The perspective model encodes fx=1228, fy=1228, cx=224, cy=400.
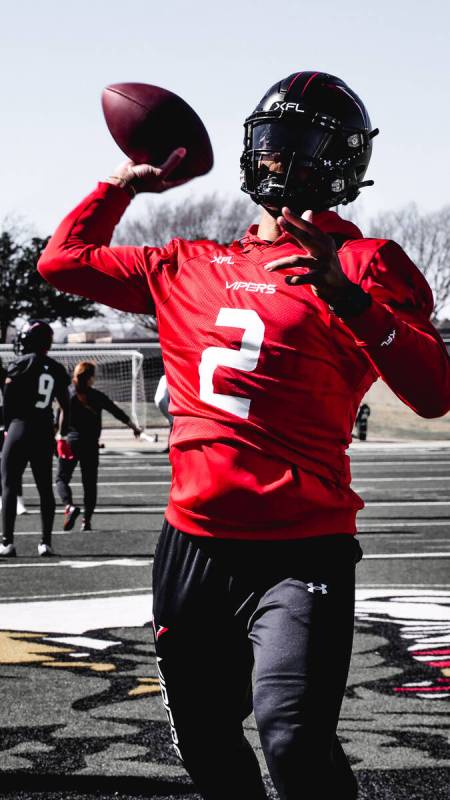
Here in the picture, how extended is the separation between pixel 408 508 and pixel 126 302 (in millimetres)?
12479

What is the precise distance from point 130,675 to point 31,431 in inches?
188

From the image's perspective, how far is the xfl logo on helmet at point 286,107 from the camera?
328 centimetres

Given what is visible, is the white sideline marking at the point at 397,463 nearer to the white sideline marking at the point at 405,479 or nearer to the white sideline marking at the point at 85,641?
the white sideline marking at the point at 405,479

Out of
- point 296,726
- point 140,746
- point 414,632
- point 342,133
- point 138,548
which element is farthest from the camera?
point 138,548

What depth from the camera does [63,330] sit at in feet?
188

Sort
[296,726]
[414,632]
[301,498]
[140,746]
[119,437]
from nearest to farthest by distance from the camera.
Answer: [296,726], [301,498], [140,746], [414,632], [119,437]

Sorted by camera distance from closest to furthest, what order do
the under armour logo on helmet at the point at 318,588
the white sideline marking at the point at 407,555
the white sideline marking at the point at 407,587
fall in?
the under armour logo on helmet at the point at 318,588, the white sideline marking at the point at 407,587, the white sideline marking at the point at 407,555

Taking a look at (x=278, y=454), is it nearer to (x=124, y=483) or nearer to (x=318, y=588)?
(x=318, y=588)

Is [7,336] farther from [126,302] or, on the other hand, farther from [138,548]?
[126,302]

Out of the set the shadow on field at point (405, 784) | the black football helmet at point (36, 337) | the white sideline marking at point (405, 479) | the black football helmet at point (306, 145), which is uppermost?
the black football helmet at point (306, 145)

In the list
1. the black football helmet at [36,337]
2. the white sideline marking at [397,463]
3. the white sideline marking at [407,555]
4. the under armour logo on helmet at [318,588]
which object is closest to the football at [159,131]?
the under armour logo on helmet at [318,588]

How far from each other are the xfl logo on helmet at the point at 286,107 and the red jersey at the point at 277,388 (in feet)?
1.06

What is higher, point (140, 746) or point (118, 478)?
point (140, 746)

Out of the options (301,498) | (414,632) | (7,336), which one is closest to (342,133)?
(301,498)
